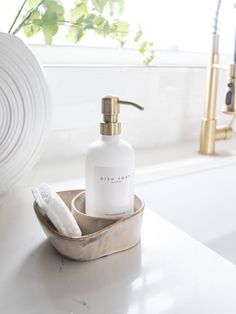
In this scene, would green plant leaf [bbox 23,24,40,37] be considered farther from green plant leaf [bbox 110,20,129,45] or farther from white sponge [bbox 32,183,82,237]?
white sponge [bbox 32,183,82,237]

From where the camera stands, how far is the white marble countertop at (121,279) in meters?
0.31

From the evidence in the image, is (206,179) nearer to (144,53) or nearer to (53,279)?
(144,53)

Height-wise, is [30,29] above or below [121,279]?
above

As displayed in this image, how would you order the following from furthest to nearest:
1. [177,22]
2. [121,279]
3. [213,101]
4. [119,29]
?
[177,22] → [213,101] → [119,29] → [121,279]

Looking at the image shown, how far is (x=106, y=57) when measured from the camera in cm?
85

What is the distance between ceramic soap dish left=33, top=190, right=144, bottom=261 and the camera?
356mm

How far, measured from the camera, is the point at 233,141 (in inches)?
38.4

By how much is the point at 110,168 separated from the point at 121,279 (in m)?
0.11

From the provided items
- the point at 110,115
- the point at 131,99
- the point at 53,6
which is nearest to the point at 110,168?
the point at 110,115

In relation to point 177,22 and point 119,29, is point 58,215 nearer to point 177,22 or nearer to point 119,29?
point 119,29

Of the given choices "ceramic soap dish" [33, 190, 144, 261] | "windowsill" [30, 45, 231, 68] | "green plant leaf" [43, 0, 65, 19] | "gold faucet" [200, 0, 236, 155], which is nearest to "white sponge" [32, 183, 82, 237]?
"ceramic soap dish" [33, 190, 144, 261]

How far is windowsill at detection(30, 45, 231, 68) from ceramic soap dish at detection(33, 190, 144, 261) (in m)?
0.43

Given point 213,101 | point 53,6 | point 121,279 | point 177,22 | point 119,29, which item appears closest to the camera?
point 121,279

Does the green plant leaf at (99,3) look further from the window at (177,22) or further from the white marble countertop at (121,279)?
the white marble countertop at (121,279)
